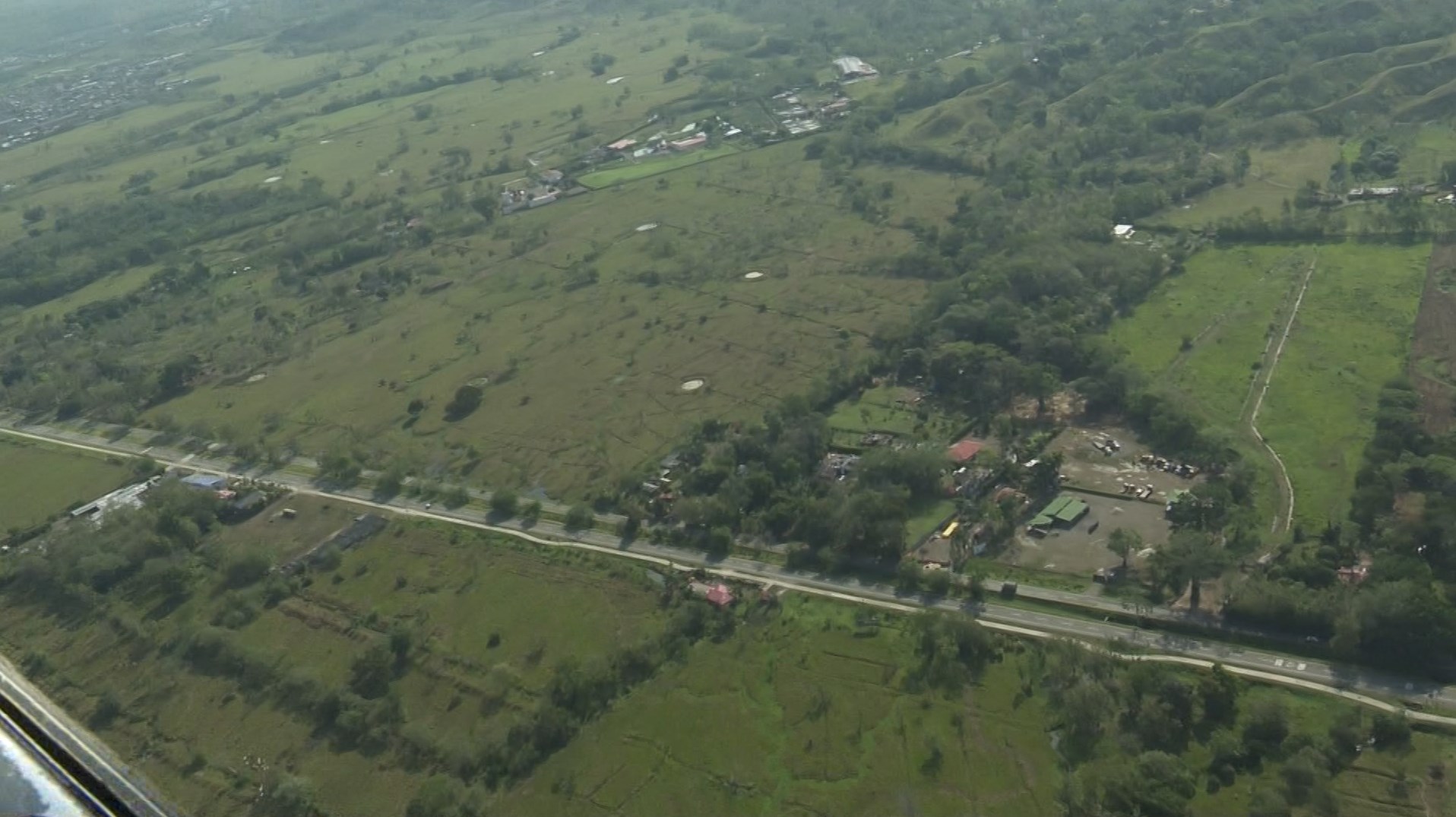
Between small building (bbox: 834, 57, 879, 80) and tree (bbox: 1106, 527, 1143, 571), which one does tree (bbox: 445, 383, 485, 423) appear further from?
small building (bbox: 834, 57, 879, 80)

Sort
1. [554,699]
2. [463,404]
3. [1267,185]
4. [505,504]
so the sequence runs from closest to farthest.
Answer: [554,699]
[505,504]
[463,404]
[1267,185]

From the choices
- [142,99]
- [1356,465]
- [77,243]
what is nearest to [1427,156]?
[1356,465]

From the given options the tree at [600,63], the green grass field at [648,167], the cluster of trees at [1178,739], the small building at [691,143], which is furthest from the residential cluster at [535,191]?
the cluster of trees at [1178,739]

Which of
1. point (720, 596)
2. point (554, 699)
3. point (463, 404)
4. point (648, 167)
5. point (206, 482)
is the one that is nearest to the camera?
point (554, 699)

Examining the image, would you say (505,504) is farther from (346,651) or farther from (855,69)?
(855,69)

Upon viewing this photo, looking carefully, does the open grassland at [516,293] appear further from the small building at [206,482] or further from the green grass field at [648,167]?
the small building at [206,482]

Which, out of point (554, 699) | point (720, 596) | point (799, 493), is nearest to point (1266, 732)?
point (720, 596)

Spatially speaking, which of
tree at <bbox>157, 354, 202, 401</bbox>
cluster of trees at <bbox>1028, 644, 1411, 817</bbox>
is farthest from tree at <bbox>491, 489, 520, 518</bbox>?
tree at <bbox>157, 354, 202, 401</bbox>
